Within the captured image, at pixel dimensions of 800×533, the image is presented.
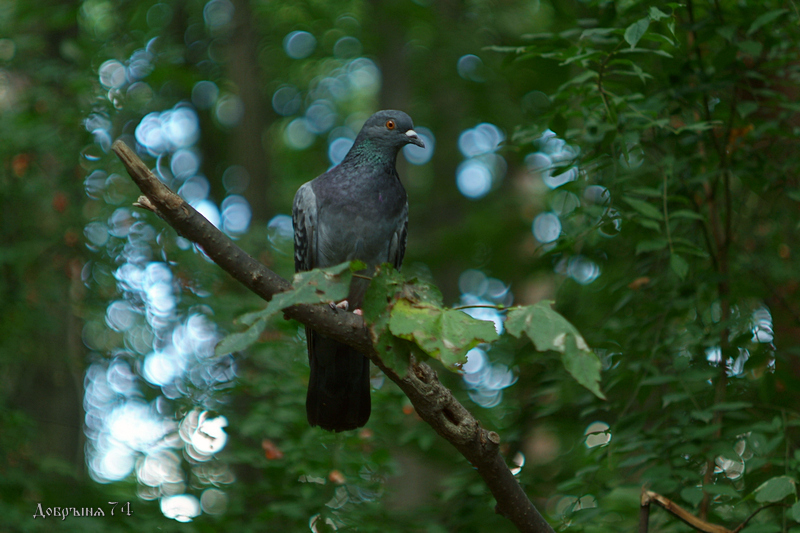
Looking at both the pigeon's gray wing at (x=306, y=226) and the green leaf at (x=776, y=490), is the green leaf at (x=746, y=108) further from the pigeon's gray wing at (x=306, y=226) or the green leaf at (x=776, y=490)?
the pigeon's gray wing at (x=306, y=226)

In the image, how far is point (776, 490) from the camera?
6.73 feet

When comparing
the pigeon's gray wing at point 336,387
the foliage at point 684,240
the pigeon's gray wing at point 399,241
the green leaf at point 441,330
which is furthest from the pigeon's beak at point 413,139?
the green leaf at point 441,330

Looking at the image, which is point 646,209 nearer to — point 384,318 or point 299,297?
point 384,318

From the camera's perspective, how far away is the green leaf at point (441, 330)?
1.42m

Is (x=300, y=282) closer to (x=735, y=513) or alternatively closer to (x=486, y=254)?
(x=735, y=513)

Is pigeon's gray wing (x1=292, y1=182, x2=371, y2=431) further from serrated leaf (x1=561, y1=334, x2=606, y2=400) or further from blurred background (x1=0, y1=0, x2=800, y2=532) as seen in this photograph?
serrated leaf (x1=561, y1=334, x2=606, y2=400)

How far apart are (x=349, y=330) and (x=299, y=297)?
0.70 meters

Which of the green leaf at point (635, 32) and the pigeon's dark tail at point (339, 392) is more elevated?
the green leaf at point (635, 32)

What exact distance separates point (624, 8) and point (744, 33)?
841 millimetres

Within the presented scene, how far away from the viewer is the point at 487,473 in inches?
89.4

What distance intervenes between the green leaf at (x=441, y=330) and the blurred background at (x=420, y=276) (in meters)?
1.15

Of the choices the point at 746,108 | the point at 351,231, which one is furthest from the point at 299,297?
the point at 746,108

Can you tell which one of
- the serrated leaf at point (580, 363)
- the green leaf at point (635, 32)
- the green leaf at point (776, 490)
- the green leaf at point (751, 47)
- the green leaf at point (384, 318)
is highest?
the green leaf at point (635, 32)

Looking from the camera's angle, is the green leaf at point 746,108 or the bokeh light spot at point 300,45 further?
the bokeh light spot at point 300,45
